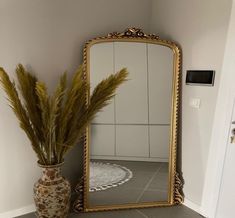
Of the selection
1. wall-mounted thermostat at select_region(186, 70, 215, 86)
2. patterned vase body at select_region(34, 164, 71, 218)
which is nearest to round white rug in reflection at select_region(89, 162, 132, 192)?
patterned vase body at select_region(34, 164, 71, 218)

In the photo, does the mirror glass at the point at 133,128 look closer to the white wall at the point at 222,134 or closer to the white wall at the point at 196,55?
the white wall at the point at 196,55

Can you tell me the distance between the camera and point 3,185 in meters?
2.11

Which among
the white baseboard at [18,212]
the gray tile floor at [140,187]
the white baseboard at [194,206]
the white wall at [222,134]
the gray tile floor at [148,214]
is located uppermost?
the white wall at [222,134]

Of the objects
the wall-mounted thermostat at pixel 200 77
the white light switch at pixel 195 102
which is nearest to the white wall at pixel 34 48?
A: the wall-mounted thermostat at pixel 200 77

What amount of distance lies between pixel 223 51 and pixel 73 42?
1259mm

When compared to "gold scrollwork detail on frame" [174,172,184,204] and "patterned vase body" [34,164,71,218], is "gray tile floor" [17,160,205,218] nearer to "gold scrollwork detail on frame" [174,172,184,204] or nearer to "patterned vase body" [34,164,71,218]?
"gold scrollwork detail on frame" [174,172,184,204]

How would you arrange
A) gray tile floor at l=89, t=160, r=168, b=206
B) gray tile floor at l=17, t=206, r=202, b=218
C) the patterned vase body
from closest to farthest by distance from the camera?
the patterned vase body → gray tile floor at l=17, t=206, r=202, b=218 → gray tile floor at l=89, t=160, r=168, b=206

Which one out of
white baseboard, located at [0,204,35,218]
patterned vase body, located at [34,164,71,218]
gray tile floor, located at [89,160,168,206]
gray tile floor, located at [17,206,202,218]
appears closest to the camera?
patterned vase body, located at [34,164,71,218]

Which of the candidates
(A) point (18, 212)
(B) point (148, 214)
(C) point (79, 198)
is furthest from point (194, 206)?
(A) point (18, 212)

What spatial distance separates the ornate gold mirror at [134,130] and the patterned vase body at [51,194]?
351 millimetres

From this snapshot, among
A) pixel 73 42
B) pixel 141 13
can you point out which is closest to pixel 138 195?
pixel 73 42

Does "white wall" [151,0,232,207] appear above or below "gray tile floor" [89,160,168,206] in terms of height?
above

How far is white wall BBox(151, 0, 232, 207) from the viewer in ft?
7.04

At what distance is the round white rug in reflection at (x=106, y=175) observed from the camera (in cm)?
237
